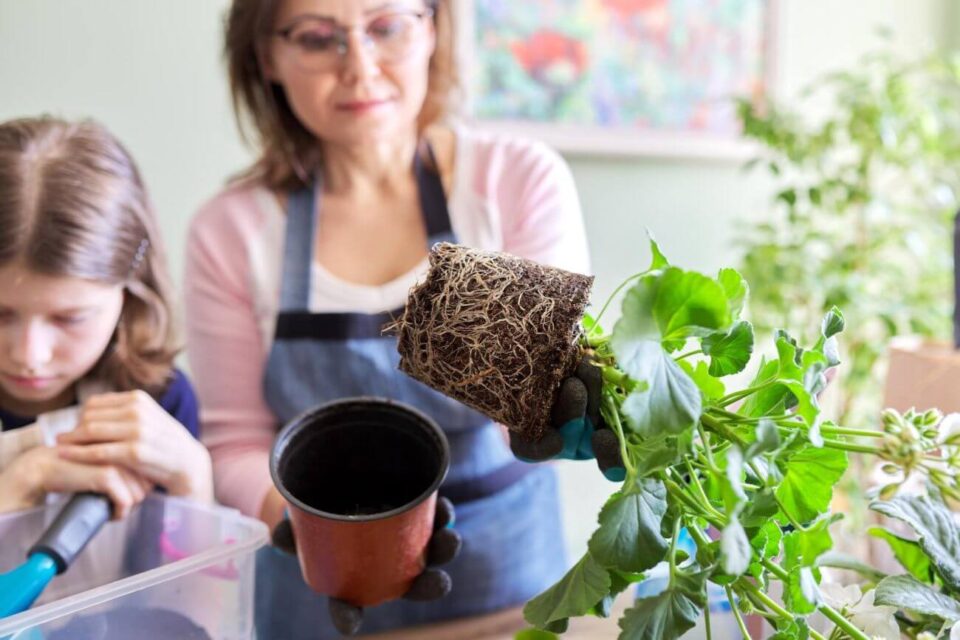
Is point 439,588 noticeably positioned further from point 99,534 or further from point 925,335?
point 925,335

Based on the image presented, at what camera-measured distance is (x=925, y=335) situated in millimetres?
→ 1226

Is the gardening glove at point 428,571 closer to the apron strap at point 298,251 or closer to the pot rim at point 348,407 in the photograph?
the pot rim at point 348,407

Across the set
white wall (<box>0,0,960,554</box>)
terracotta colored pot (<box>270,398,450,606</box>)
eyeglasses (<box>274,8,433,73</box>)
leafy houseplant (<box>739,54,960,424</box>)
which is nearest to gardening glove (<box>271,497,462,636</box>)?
terracotta colored pot (<box>270,398,450,606</box>)

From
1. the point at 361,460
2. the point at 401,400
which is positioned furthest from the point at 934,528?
the point at 401,400

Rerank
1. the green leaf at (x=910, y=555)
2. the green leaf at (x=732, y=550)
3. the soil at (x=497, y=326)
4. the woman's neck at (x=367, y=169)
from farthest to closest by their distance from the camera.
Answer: the woman's neck at (x=367, y=169) < the green leaf at (x=910, y=555) < the soil at (x=497, y=326) < the green leaf at (x=732, y=550)

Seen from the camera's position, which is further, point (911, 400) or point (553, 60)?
point (553, 60)

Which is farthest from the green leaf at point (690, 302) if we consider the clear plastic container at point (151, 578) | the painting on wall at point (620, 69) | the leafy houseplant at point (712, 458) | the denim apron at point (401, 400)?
the painting on wall at point (620, 69)

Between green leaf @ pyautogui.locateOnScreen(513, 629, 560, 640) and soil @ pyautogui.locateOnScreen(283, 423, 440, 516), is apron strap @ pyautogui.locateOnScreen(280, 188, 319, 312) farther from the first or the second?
green leaf @ pyautogui.locateOnScreen(513, 629, 560, 640)

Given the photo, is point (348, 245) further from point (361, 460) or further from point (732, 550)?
point (732, 550)

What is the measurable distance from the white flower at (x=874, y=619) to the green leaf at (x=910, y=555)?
0.30 feet

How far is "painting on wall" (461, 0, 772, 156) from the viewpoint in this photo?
136 centimetres

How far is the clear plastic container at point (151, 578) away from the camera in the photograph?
1.62 ft

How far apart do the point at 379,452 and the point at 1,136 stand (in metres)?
0.42

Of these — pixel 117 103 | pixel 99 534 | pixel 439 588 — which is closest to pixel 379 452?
pixel 439 588
